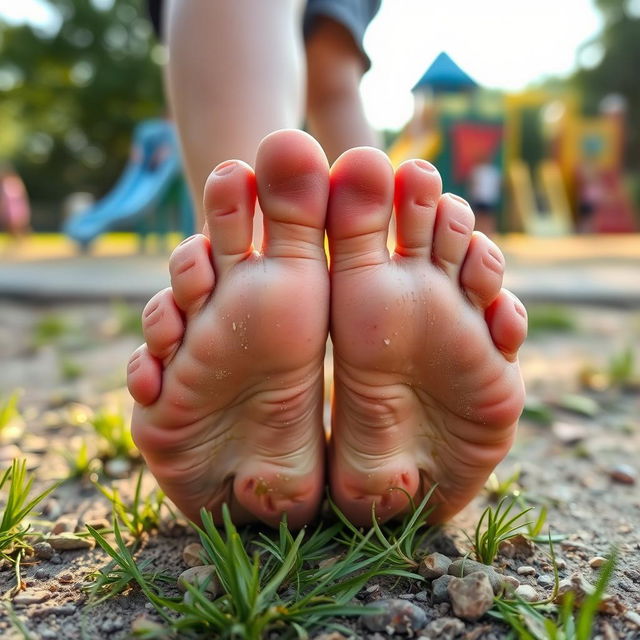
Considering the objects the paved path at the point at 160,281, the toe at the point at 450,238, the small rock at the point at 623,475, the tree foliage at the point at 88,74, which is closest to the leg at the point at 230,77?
the toe at the point at 450,238

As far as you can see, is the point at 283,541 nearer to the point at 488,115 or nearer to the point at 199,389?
the point at 199,389

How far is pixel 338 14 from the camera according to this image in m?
1.33

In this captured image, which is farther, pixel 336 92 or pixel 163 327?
pixel 336 92

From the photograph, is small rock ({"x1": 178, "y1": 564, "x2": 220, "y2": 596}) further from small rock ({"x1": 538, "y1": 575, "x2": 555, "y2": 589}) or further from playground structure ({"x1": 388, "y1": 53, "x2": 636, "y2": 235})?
playground structure ({"x1": 388, "y1": 53, "x2": 636, "y2": 235})

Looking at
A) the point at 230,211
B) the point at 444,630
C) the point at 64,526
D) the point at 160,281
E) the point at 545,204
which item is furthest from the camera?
the point at 545,204

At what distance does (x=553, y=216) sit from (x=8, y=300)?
8.80 m

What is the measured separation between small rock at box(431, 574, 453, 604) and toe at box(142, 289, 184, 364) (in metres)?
A: 0.35

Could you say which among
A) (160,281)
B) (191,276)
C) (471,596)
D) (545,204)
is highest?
(191,276)

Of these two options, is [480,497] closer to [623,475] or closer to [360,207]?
[623,475]

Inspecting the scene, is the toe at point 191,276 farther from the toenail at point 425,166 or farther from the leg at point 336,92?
the leg at point 336,92

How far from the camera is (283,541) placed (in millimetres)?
726

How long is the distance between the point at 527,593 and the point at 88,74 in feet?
67.7

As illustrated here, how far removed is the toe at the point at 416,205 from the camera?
2.41ft

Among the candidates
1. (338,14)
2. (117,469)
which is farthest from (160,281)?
(117,469)
